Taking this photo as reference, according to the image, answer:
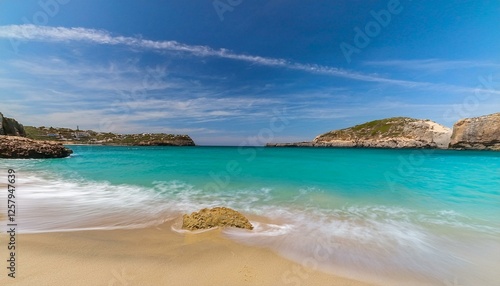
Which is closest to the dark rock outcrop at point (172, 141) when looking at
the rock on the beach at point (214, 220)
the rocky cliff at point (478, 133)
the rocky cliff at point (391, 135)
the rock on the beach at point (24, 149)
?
the rocky cliff at point (391, 135)

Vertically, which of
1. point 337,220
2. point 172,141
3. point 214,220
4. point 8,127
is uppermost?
point 8,127

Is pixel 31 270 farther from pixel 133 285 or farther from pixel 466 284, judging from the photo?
pixel 466 284

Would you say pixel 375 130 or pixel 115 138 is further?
pixel 115 138

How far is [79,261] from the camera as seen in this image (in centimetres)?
458

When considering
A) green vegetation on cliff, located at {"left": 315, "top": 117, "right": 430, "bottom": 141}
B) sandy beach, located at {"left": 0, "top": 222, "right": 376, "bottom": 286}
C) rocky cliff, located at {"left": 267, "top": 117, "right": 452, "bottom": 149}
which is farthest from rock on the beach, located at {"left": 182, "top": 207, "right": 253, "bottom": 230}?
green vegetation on cliff, located at {"left": 315, "top": 117, "right": 430, "bottom": 141}

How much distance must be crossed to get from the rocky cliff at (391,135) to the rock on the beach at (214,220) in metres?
142

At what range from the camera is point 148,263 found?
4.69 m

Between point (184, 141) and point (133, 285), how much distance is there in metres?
180

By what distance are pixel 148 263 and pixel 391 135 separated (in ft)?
533

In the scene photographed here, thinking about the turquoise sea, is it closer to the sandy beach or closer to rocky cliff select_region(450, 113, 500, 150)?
the sandy beach

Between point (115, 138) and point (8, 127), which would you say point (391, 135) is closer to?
point (8, 127)

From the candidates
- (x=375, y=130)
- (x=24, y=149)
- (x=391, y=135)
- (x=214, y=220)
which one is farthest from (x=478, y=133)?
(x=24, y=149)

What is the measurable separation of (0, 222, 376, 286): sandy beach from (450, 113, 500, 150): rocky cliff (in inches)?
5172

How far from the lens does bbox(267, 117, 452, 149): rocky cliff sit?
119125 millimetres
